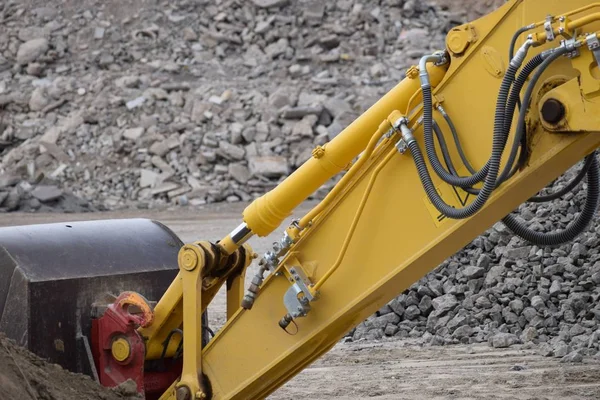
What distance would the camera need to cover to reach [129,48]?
75.0 feet

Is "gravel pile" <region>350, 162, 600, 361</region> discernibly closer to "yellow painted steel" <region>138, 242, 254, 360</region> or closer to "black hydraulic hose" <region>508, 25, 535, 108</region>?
"yellow painted steel" <region>138, 242, 254, 360</region>

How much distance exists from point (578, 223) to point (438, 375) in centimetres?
276

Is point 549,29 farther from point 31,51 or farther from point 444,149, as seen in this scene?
point 31,51

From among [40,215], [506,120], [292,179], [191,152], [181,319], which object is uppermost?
[506,120]

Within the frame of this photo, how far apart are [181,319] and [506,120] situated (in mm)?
1807

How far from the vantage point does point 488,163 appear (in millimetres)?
3744

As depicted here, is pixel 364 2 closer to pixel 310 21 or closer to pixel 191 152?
pixel 310 21

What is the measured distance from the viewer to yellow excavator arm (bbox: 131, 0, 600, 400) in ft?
11.9

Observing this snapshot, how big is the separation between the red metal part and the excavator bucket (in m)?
0.06

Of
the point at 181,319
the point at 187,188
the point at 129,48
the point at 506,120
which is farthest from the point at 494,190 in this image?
the point at 129,48

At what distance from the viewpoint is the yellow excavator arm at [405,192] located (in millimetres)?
3641

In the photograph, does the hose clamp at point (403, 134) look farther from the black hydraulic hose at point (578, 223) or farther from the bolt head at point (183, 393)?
the bolt head at point (183, 393)

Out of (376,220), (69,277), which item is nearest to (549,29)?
(376,220)

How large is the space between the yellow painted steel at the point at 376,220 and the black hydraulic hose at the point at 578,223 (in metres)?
0.38
